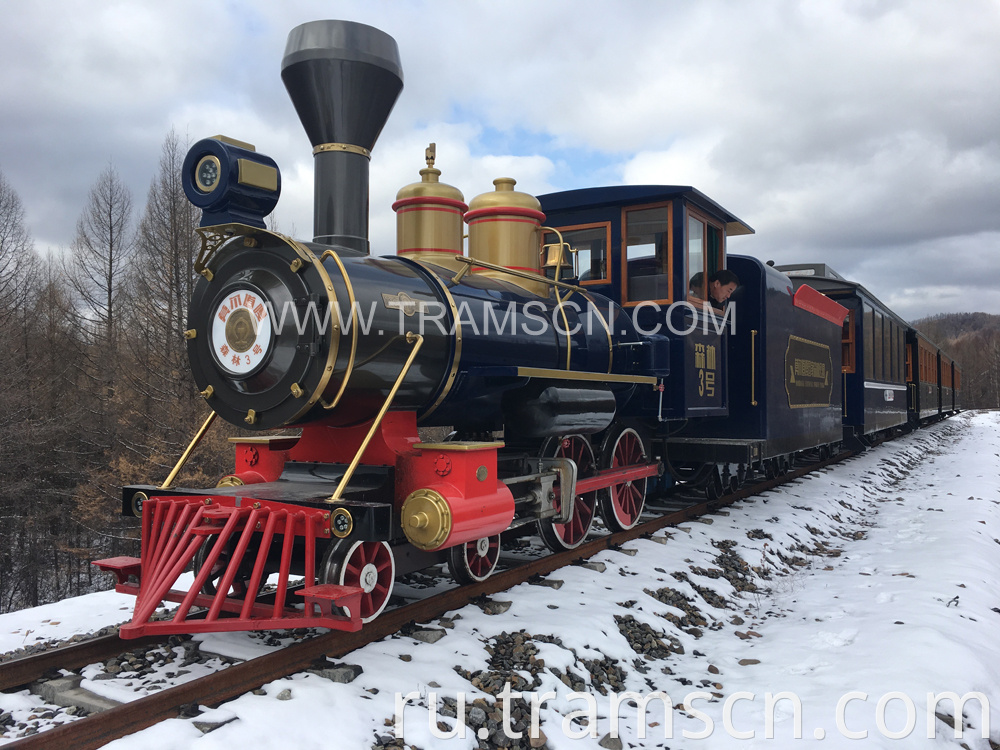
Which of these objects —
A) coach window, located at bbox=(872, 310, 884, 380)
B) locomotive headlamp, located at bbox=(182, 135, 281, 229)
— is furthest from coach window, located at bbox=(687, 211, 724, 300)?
coach window, located at bbox=(872, 310, 884, 380)

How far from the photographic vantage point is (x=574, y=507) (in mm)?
5898

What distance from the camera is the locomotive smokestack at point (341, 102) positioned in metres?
4.35

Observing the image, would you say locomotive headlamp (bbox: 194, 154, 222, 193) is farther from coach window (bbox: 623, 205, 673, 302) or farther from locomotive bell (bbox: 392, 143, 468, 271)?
coach window (bbox: 623, 205, 673, 302)

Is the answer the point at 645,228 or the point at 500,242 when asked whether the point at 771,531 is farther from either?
the point at 500,242

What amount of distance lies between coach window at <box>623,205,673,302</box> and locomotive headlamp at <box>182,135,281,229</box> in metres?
4.00

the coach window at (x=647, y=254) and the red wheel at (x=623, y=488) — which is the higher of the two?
the coach window at (x=647, y=254)

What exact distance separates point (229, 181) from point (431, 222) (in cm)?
183

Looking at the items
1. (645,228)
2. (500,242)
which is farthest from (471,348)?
(645,228)

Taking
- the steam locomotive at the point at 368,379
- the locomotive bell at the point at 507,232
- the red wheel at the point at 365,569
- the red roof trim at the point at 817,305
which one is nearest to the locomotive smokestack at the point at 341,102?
the steam locomotive at the point at 368,379

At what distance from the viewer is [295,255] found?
3.85 metres

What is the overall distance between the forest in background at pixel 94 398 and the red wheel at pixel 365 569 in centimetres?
1243

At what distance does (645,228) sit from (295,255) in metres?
4.16

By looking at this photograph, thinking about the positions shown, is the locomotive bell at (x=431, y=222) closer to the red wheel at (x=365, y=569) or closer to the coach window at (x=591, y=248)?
the coach window at (x=591, y=248)

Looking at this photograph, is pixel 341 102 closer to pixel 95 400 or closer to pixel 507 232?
pixel 507 232
